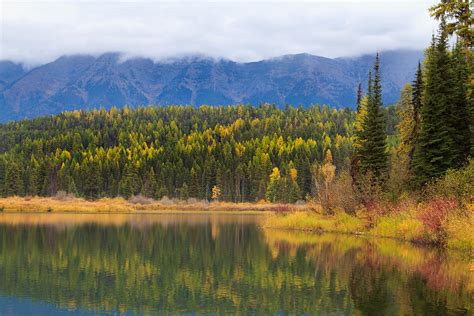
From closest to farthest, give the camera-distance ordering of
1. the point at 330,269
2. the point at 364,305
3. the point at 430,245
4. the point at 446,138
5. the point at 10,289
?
the point at 364,305 < the point at 10,289 < the point at 330,269 < the point at 430,245 < the point at 446,138

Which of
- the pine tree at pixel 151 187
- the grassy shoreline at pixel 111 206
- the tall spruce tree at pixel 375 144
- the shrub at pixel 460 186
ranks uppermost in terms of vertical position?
the tall spruce tree at pixel 375 144

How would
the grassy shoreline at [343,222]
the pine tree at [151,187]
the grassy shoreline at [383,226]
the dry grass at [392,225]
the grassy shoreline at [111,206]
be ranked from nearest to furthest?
the dry grass at [392,225]
the grassy shoreline at [383,226]
the grassy shoreline at [343,222]
the grassy shoreline at [111,206]
the pine tree at [151,187]

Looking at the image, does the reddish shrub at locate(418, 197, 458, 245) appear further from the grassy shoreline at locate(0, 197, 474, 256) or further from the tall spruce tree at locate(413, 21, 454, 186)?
the tall spruce tree at locate(413, 21, 454, 186)

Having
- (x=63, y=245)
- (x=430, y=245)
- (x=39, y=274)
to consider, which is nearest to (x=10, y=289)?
(x=39, y=274)

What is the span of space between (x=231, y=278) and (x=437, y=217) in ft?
64.0

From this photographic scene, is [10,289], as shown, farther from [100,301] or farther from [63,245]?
[63,245]

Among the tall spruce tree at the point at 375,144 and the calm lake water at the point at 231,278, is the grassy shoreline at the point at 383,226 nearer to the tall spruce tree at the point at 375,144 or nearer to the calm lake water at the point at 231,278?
the calm lake water at the point at 231,278

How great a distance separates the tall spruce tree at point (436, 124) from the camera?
55.0 metres

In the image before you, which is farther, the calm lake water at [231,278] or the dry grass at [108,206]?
the dry grass at [108,206]

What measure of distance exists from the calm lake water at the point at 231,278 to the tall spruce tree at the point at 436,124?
319 inches

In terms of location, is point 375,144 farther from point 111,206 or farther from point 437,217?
point 111,206

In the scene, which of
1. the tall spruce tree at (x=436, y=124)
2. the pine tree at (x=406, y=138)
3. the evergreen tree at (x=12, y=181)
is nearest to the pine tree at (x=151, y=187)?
the evergreen tree at (x=12, y=181)

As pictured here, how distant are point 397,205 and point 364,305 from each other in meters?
33.2

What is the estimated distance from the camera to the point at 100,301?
2753cm
